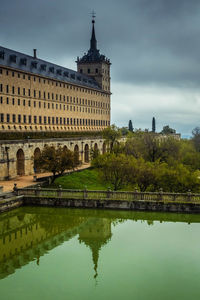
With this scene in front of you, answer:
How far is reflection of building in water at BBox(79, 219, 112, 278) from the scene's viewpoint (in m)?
20.4

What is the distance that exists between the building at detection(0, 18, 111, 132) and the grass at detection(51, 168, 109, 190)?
53.4 ft

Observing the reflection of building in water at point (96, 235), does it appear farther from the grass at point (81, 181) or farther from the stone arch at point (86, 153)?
the stone arch at point (86, 153)

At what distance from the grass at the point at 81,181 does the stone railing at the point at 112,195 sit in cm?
618

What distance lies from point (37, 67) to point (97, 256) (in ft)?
166

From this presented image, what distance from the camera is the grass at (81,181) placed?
38.1 m

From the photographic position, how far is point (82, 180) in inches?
1641

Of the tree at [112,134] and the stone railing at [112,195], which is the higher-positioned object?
the tree at [112,134]

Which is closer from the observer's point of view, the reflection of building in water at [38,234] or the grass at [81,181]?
the reflection of building in water at [38,234]

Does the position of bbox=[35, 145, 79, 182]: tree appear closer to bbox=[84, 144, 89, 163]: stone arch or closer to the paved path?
the paved path

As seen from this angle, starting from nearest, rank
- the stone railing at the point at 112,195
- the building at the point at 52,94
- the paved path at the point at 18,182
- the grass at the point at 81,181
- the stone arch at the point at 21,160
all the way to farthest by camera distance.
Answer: the stone railing at the point at 112,195
the paved path at the point at 18,182
the grass at the point at 81,181
the stone arch at the point at 21,160
the building at the point at 52,94

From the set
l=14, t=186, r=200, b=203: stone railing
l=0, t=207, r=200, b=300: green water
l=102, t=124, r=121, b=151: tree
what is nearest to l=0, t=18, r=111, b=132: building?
l=102, t=124, r=121, b=151: tree

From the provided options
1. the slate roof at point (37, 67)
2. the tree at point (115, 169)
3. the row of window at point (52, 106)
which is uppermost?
the slate roof at point (37, 67)

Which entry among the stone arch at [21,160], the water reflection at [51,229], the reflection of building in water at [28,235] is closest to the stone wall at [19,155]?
the stone arch at [21,160]

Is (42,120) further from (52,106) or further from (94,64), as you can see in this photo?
(94,64)
